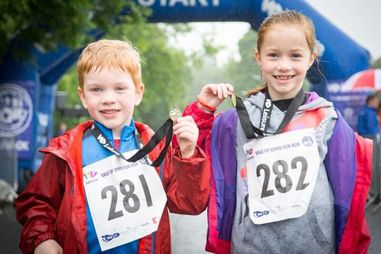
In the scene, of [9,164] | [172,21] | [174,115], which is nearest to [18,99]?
[9,164]

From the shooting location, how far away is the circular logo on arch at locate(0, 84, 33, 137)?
9086mm

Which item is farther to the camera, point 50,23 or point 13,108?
point 13,108

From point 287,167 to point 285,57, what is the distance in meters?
0.40

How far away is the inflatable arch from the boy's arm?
438 cm

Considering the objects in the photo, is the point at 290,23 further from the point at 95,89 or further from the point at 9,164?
the point at 9,164

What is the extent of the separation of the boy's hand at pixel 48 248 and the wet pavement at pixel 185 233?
2.62 m

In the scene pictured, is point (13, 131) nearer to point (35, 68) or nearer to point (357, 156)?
point (35, 68)

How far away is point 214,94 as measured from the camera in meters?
2.09

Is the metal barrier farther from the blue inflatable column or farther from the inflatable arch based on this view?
the blue inflatable column

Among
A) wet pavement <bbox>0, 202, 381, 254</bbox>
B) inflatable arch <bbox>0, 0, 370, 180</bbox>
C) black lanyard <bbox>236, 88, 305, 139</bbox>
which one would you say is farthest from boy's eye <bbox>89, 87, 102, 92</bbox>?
inflatable arch <bbox>0, 0, 370, 180</bbox>

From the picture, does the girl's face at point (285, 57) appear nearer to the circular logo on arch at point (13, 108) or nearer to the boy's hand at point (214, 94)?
the boy's hand at point (214, 94)

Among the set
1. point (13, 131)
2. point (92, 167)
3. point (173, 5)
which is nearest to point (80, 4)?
point (173, 5)

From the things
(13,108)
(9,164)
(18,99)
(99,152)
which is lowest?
(9,164)

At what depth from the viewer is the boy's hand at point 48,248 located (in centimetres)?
195
